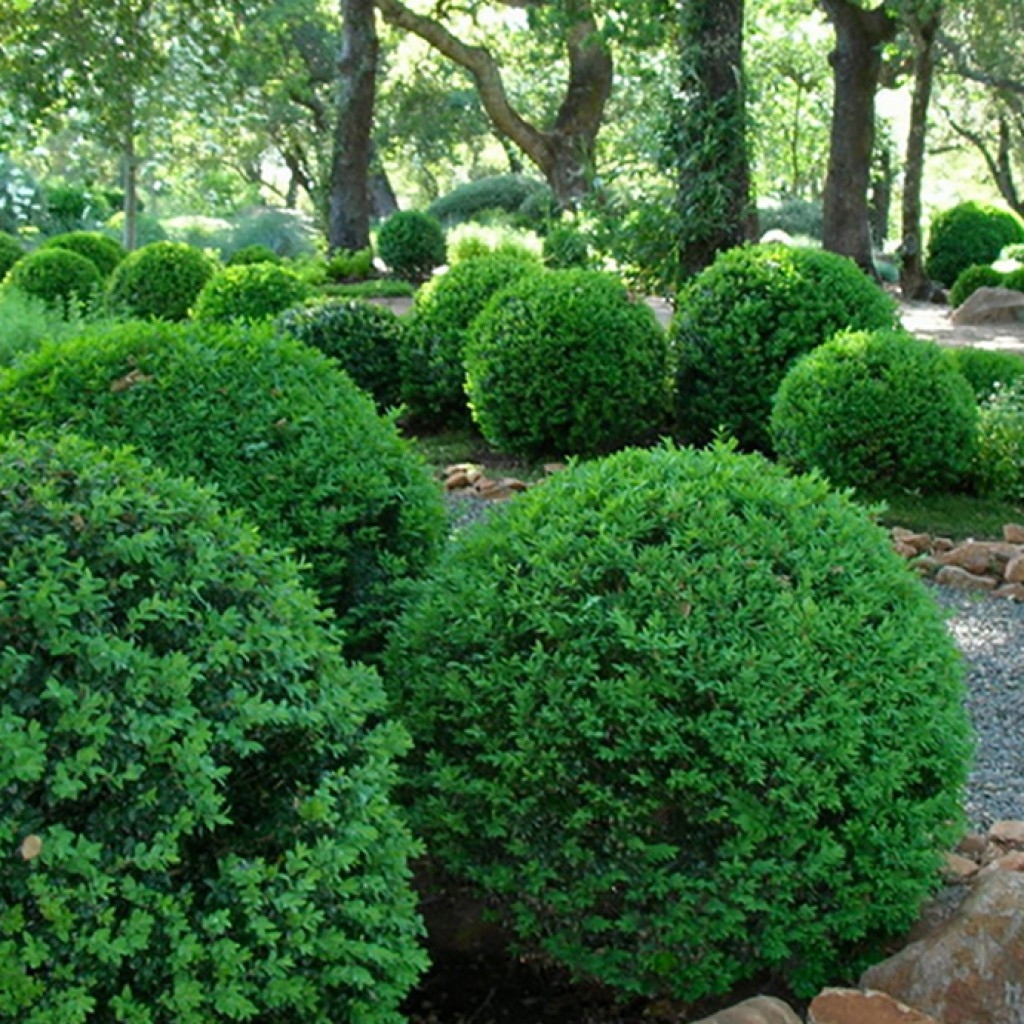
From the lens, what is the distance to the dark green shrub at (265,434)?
2.99 m

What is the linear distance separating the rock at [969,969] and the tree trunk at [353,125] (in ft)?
68.4

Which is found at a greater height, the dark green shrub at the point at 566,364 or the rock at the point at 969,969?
the dark green shrub at the point at 566,364

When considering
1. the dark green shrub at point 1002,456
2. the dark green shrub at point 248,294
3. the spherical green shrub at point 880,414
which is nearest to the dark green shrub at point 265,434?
the spherical green shrub at point 880,414

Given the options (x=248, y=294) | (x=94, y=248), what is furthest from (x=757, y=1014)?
(x=94, y=248)

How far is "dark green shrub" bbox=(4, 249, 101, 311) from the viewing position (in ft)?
50.1

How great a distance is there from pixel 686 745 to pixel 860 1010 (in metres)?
0.55

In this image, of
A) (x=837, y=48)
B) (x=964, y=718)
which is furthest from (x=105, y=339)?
(x=837, y=48)

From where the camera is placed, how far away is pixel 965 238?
22.6 metres

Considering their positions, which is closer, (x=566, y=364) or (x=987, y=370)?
(x=566, y=364)

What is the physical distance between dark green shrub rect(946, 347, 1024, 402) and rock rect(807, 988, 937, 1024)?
6880 mm

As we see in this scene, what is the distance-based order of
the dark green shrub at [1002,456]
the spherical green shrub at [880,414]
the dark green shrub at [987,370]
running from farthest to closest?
the dark green shrub at [987,370], the dark green shrub at [1002,456], the spherical green shrub at [880,414]

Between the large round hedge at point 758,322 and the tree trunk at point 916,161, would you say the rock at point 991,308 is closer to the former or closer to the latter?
the tree trunk at point 916,161

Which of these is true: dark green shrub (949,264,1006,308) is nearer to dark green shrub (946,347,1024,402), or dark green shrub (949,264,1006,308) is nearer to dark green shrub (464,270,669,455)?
dark green shrub (946,347,1024,402)

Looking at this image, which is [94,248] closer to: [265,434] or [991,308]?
[991,308]
